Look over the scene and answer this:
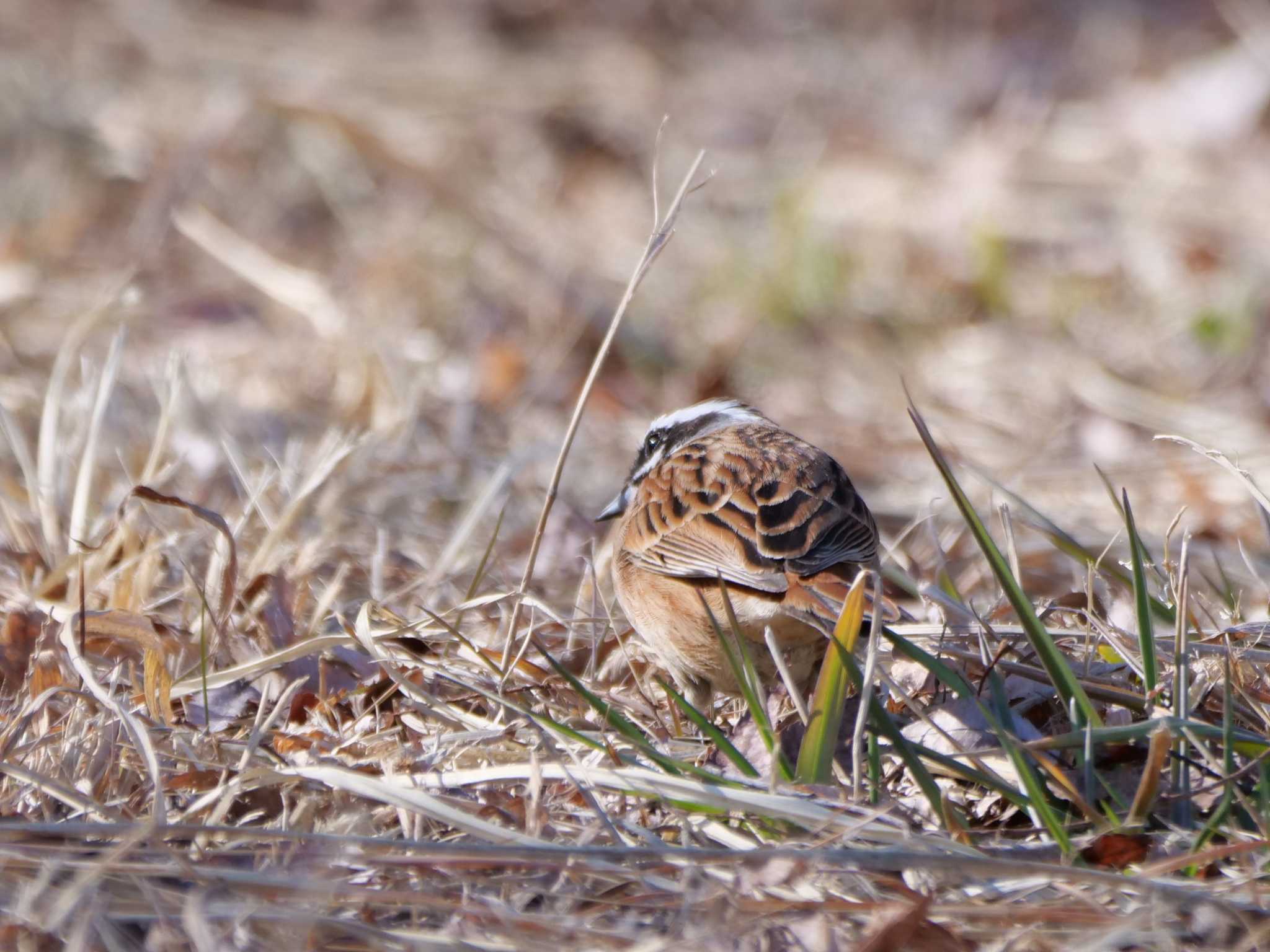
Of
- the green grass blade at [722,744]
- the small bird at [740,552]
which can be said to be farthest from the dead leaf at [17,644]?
the green grass blade at [722,744]

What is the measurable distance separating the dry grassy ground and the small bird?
170 mm

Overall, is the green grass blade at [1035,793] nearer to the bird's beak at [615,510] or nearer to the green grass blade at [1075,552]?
the green grass blade at [1075,552]

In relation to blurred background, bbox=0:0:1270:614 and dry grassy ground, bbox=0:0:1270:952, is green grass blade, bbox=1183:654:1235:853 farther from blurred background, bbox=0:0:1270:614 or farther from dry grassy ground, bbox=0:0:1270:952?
blurred background, bbox=0:0:1270:614

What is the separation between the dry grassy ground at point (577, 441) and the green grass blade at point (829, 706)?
55mm

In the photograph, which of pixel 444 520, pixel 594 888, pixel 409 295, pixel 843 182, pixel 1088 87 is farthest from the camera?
pixel 1088 87

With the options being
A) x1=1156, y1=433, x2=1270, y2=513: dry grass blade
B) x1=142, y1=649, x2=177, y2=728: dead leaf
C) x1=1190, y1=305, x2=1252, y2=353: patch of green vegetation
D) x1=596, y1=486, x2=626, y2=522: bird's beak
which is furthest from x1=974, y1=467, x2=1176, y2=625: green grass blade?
x1=1190, y1=305, x2=1252, y2=353: patch of green vegetation

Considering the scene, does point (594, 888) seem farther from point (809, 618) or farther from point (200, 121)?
point (200, 121)

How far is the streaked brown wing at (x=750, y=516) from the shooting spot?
3383 millimetres

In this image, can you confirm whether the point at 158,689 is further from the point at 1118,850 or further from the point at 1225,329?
the point at 1225,329

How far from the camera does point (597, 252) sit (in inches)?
342

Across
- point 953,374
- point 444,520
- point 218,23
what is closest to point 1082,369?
point 953,374

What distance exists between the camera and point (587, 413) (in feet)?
22.7

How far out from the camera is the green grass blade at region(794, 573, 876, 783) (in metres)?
2.71

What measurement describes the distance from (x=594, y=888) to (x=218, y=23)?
33.9 feet
